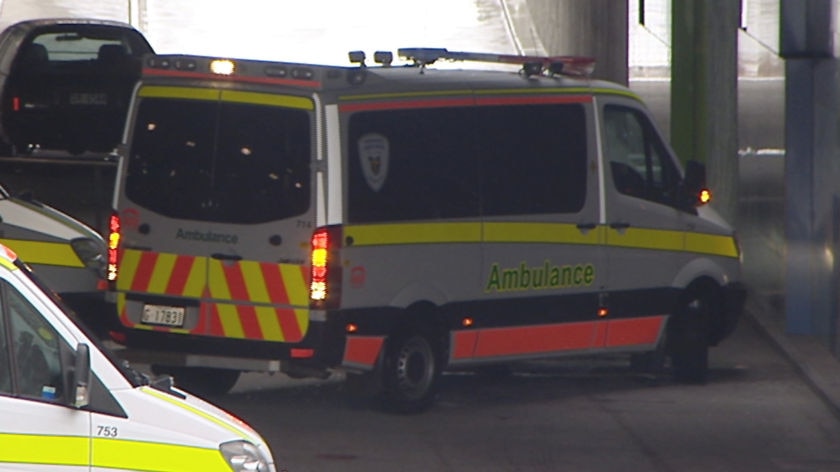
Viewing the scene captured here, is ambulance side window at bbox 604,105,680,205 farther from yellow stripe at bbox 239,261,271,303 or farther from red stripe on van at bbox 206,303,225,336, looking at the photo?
red stripe on van at bbox 206,303,225,336

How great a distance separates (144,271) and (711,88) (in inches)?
326

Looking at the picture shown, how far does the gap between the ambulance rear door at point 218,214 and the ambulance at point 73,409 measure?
4526 mm

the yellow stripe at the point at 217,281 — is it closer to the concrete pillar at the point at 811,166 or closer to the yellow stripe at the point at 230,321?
the yellow stripe at the point at 230,321

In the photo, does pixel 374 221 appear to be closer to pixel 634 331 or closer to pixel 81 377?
pixel 634 331

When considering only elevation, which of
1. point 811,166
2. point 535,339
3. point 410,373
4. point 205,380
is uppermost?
point 811,166

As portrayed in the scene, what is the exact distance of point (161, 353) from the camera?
Result: 11297 mm

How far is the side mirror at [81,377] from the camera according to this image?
6.09 m

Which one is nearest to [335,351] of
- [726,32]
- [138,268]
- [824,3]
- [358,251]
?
[358,251]

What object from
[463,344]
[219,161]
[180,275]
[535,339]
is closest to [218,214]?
[219,161]

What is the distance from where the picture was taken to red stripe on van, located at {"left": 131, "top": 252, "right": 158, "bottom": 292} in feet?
37.2

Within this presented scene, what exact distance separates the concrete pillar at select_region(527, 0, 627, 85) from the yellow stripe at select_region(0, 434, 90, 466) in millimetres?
19993

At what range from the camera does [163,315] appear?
11.3m

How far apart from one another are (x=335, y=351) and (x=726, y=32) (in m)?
8.23

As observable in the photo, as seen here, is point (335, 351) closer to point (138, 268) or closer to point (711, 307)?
point (138, 268)
